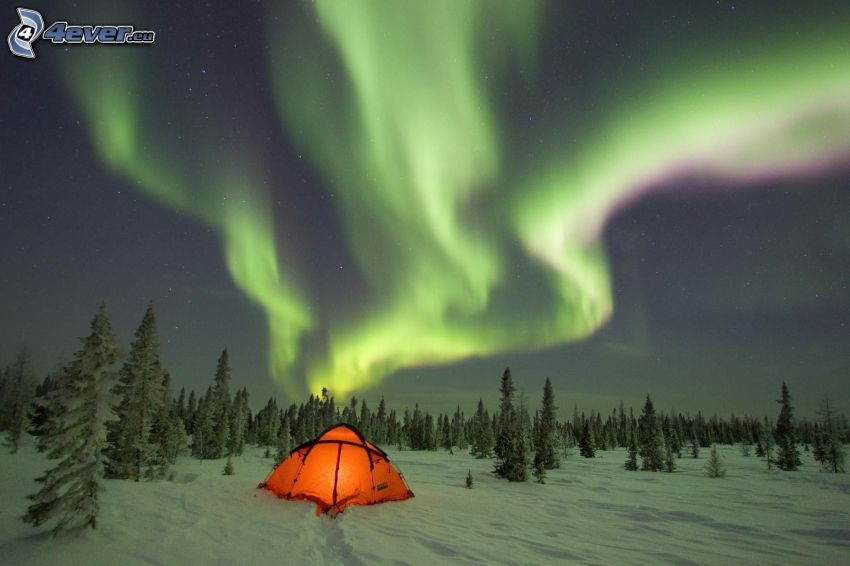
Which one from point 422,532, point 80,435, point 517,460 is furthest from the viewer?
point 517,460

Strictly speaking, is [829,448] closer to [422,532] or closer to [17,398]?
[422,532]

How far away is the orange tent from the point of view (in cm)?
1395

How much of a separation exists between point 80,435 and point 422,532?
809 cm

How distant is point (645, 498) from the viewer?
2056 centimetres

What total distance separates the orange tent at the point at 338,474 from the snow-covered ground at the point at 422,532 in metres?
0.55

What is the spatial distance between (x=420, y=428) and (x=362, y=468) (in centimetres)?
8664

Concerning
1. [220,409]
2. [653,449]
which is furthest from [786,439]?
[220,409]

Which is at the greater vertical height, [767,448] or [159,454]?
[159,454]

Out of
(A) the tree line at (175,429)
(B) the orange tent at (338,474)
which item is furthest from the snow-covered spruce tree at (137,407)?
(B) the orange tent at (338,474)

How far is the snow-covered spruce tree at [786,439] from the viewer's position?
44562 mm

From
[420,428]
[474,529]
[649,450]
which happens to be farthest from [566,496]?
[420,428]

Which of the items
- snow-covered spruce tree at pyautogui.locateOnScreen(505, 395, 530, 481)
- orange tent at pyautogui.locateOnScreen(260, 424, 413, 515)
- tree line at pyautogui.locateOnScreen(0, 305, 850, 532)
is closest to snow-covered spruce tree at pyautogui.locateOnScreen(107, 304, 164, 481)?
tree line at pyautogui.locateOnScreen(0, 305, 850, 532)

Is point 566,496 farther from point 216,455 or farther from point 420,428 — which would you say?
point 420,428

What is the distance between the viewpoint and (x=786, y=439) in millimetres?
45469
